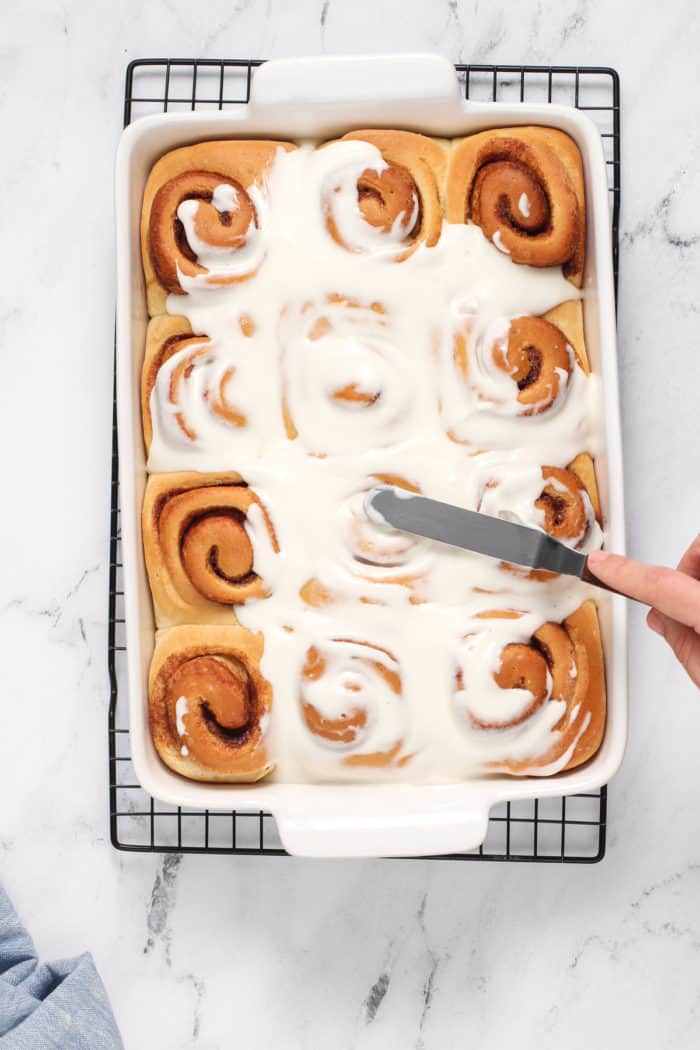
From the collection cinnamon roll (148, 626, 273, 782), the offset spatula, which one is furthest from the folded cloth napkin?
the offset spatula

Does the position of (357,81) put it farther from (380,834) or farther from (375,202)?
(380,834)

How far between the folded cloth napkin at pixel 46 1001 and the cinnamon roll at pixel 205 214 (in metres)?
0.87

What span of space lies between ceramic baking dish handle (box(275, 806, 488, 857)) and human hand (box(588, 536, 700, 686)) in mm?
279

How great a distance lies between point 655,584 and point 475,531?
0.22m

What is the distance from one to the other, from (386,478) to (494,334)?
0.21 metres

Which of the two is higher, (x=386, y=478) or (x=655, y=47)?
(x=655, y=47)

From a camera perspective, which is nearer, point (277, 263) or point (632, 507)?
point (277, 263)

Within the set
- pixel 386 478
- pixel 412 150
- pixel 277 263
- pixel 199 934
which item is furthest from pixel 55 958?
pixel 412 150

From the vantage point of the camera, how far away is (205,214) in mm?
1321

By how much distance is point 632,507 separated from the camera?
1523mm

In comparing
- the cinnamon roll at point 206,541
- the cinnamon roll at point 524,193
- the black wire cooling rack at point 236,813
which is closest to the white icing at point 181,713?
the cinnamon roll at point 206,541

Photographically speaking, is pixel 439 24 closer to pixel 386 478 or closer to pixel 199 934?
pixel 386 478

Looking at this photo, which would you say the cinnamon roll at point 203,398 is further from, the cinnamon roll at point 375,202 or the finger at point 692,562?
the finger at point 692,562

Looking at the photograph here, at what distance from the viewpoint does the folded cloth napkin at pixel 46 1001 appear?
146cm
